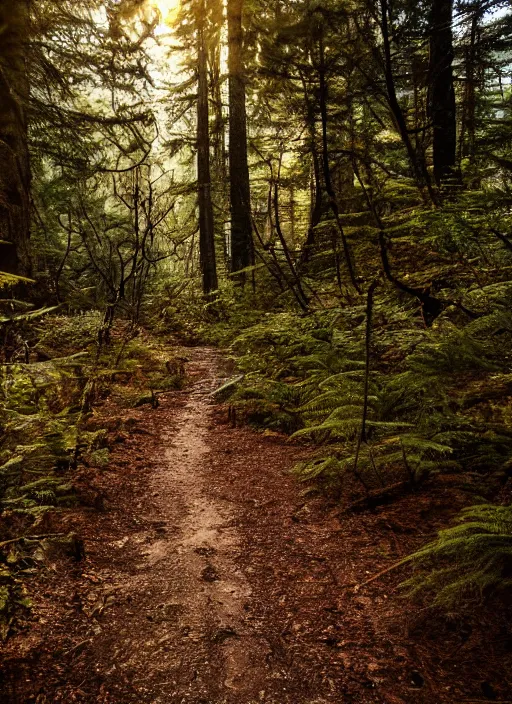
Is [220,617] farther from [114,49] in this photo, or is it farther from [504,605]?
[114,49]

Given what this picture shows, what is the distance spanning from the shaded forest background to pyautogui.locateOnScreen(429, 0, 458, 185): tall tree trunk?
5cm

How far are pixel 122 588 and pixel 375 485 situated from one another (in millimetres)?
Answer: 2027

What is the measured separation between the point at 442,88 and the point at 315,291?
14.7 feet

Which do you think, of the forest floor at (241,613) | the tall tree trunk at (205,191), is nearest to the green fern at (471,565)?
the forest floor at (241,613)

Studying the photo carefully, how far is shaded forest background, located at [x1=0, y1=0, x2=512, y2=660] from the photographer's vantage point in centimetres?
310

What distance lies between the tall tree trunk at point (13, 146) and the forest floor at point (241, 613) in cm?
439

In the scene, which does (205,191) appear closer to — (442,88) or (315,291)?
(315,291)

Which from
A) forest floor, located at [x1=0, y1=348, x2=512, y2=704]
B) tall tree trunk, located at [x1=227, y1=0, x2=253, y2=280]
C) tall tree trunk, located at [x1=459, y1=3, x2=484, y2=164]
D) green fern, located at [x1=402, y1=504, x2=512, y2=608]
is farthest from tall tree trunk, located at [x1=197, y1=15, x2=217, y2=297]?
green fern, located at [x1=402, y1=504, x2=512, y2=608]

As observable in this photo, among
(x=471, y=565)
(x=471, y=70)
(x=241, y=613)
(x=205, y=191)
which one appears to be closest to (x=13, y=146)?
(x=241, y=613)

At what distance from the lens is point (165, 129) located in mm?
16203

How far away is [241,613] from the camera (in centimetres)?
227

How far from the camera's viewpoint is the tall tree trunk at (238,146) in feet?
40.3

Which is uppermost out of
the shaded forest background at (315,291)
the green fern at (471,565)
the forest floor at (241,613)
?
the shaded forest background at (315,291)

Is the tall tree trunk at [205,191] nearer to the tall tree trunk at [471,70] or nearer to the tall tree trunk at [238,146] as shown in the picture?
the tall tree trunk at [238,146]
